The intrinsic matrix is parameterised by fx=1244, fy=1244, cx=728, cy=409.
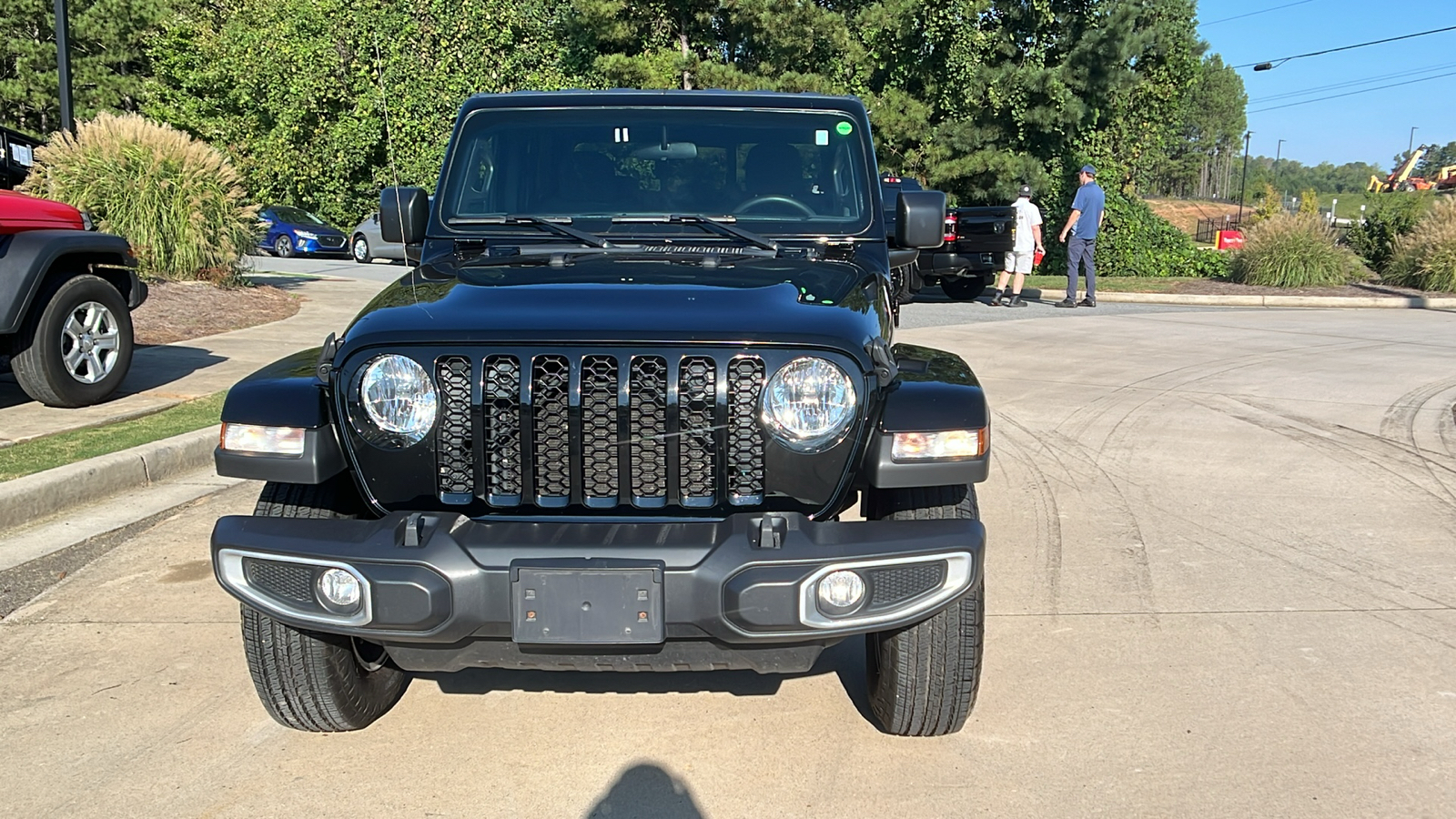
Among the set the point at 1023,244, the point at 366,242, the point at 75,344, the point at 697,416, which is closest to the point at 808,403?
the point at 697,416

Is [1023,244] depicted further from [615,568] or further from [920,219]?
[615,568]

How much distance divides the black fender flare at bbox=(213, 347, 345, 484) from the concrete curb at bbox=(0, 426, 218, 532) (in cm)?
292

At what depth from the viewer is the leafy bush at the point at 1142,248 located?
2370cm

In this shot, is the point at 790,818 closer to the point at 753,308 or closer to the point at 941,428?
the point at 941,428

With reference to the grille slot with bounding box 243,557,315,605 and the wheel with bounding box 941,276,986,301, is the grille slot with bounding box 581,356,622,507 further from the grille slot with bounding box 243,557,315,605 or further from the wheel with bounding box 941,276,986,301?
the wheel with bounding box 941,276,986,301

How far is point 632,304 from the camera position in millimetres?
3217

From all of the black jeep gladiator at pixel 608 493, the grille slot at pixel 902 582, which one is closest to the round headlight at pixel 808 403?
the black jeep gladiator at pixel 608 493

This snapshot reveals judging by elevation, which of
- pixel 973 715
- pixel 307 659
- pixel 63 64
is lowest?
pixel 973 715

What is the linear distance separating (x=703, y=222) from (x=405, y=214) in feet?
3.61

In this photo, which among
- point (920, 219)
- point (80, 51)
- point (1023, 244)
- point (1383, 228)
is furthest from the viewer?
point (80, 51)

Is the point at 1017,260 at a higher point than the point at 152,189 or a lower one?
lower

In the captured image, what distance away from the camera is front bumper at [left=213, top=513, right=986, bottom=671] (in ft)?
9.27

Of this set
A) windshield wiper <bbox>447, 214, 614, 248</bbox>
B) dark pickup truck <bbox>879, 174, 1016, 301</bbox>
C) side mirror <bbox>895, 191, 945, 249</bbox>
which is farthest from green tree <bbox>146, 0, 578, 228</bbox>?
side mirror <bbox>895, 191, 945, 249</bbox>

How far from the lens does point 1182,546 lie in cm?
548
